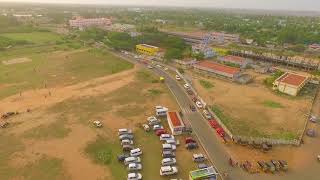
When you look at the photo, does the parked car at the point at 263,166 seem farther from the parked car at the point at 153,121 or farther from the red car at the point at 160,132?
the parked car at the point at 153,121

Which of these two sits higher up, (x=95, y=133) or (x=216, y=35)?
(x=216, y=35)

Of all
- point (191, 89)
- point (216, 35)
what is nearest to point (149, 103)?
point (191, 89)

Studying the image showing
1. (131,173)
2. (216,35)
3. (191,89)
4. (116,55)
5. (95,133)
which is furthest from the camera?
(216,35)

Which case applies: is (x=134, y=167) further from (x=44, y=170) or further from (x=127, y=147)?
(x=44, y=170)

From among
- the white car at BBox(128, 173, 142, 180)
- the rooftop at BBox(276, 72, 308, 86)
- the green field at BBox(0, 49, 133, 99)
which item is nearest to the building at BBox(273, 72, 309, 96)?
the rooftop at BBox(276, 72, 308, 86)

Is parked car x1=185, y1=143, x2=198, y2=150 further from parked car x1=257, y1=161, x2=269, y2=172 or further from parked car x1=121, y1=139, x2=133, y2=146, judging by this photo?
parked car x1=257, y1=161, x2=269, y2=172

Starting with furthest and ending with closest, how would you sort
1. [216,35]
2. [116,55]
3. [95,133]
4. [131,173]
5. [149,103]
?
[216,35] < [116,55] < [149,103] < [95,133] < [131,173]

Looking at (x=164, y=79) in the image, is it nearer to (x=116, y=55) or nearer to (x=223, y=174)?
(x=116, y=55)
